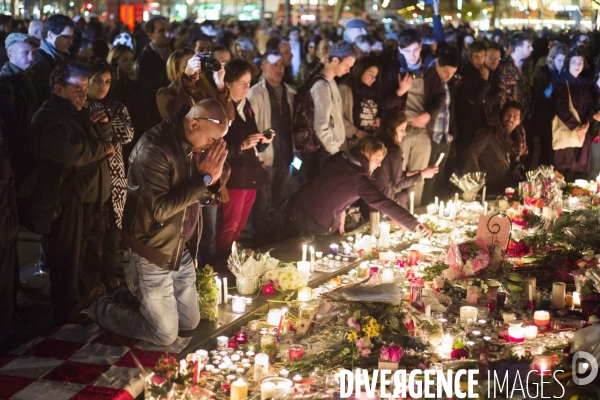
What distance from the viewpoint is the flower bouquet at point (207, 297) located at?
17.1 ft

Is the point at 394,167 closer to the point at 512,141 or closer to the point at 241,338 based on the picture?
the point at 512,141

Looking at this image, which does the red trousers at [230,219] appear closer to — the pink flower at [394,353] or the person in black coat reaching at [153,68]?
the person in black coat reaching at [153,68]

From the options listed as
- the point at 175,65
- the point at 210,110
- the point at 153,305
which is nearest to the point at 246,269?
the point at 153,305

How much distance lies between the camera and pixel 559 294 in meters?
5.42

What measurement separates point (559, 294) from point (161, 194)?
2.62 metres

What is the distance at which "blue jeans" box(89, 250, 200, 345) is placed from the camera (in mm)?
4824

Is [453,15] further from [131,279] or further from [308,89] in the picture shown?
[131,279]

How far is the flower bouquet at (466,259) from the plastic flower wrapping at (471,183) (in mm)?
2173

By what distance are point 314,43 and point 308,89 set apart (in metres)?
4.53

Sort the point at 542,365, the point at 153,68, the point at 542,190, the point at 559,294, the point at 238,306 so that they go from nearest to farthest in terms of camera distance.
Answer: the point at 542,365 < the point at 238,306 < the point at 559,294 < the point at 542,190 < the point at 153,68

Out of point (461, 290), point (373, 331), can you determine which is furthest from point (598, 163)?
point (373, 331)

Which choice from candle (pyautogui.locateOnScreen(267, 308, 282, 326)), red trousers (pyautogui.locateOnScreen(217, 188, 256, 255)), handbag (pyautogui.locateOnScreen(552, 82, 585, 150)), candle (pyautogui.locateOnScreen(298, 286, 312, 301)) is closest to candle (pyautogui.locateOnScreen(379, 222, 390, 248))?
red trousers (pyautogui.locateOnScreen(217, 188, 256, 255))

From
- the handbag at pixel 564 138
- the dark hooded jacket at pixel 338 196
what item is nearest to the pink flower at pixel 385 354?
the dark hooded jacket at pixel 338 196

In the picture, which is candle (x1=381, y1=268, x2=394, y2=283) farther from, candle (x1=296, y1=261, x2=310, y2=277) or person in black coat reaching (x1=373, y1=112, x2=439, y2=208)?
person in black coat reaching (x1=373, y1=112, x2=439, y2=208)
